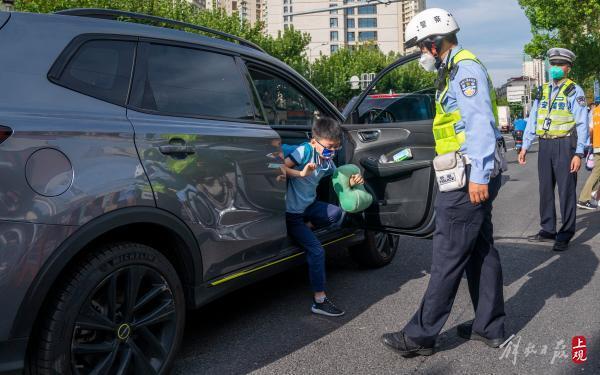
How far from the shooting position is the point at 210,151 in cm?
290

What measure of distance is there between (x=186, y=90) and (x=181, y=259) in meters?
0.92

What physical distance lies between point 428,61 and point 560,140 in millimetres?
3305

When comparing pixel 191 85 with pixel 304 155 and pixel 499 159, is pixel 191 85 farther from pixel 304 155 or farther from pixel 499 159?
pixel 499 159

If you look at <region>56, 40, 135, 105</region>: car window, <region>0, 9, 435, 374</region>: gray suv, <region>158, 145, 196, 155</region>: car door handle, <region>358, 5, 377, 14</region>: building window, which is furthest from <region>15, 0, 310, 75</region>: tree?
<region>358, 5, 377, 14</region>: building window

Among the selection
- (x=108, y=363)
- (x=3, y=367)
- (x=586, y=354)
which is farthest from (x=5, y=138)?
(x=586, y=354)

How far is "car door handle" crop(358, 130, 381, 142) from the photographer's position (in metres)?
4.01

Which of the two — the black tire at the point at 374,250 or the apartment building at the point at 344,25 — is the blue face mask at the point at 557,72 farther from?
the apartment building at the point at 344,25

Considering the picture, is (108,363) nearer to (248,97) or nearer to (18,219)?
(18,219)

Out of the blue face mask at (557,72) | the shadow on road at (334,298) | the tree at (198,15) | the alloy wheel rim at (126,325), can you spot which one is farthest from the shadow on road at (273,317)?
the tree at (198,15)

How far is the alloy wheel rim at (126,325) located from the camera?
2.37 m

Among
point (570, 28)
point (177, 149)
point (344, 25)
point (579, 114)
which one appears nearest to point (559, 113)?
point (579, 114)

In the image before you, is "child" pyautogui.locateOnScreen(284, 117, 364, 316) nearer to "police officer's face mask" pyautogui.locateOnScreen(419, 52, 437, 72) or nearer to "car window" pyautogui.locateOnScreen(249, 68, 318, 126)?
"car window" pyautogui.locateOnScreen(249, 68, 318, 126)

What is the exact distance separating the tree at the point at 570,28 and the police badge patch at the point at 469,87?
23.7 m

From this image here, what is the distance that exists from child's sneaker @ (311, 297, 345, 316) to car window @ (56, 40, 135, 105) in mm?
1959
